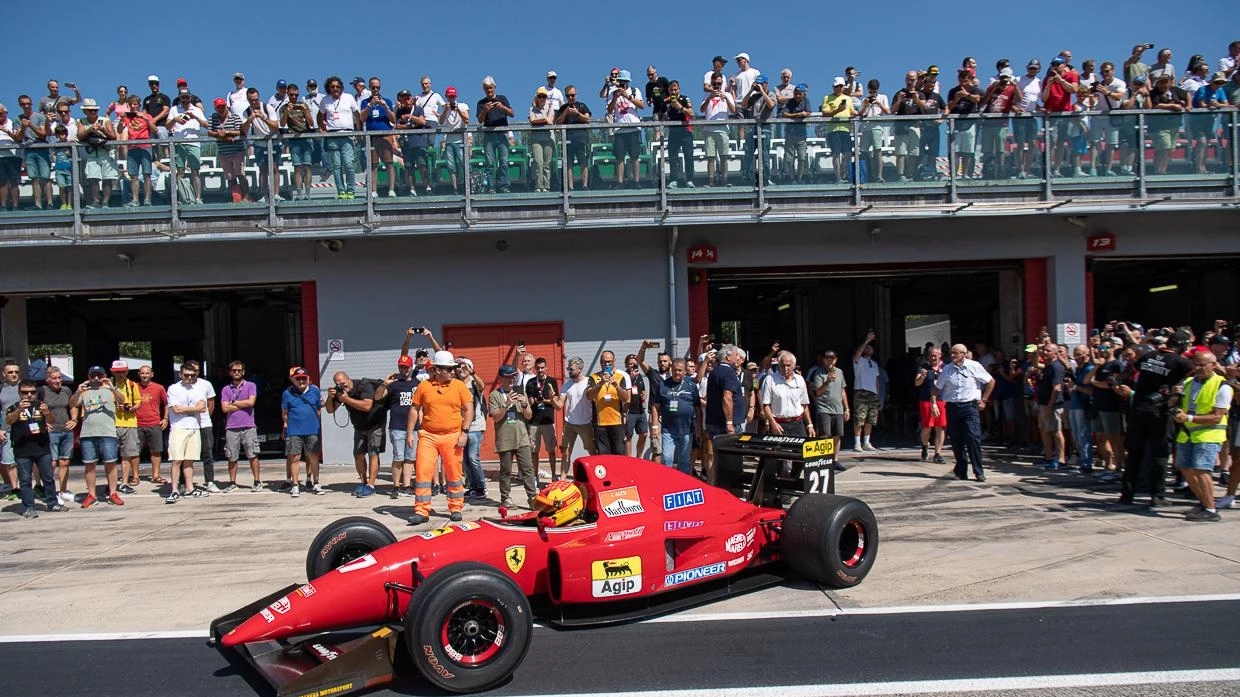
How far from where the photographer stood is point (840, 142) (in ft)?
44.3

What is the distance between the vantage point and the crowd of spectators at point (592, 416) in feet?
30.5

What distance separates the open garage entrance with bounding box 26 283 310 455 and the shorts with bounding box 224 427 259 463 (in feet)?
22.3

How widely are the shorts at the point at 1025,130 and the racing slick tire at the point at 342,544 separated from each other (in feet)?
38.4

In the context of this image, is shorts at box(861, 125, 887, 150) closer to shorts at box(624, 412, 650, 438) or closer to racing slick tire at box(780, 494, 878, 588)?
shorts at box(624, 412, 650, 438)

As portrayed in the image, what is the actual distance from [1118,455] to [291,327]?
1800 cm

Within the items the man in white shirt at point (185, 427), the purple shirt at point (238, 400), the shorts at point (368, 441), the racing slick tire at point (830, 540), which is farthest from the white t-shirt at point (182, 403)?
the racing slick tire at point (830, 540)

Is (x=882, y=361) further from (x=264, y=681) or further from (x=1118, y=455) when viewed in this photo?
(x=264, y=681)

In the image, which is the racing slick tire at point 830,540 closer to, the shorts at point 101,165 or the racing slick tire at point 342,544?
the racing slick tire at point 342,544

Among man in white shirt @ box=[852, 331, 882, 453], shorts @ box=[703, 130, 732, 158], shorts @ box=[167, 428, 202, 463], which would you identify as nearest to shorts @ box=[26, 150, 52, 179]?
shorts @ box=[167, 428, 202, 463]

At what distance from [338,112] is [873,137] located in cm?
831

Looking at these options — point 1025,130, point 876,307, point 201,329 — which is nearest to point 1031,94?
point 1025,130

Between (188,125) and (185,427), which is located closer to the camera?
(185,427)

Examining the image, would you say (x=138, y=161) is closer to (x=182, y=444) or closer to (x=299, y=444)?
(x=182, y=444)

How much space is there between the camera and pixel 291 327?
2161 cm
